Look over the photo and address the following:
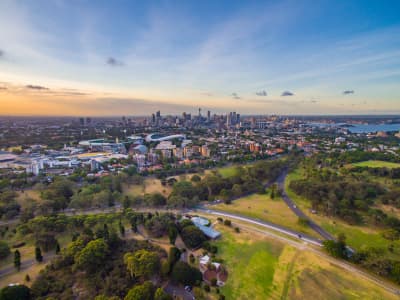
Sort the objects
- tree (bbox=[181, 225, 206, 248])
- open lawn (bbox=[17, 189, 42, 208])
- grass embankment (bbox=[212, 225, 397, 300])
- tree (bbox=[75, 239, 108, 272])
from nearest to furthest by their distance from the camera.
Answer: grass embankment (bbox=[212, 225, 397, 300])
tree (bbox=[75, 239, 108, 272])
tree (bbox=[181, 225, 206, 248])
open lawn (bbox=[17, 189, 42, 208])

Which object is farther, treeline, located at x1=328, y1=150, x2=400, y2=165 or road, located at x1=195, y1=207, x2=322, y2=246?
treeline, located at x1=328, y1=150, x2=400, y2=165

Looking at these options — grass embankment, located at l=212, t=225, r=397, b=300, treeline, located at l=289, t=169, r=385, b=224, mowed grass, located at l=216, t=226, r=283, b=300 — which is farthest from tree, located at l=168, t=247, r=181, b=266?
treeline, located at l=289, t=169, r=385, b=224

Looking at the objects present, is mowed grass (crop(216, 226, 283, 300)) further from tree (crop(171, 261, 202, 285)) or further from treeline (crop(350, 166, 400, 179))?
treeline (crop(350, 166, 400, 179))

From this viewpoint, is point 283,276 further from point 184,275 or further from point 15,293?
point 15,293

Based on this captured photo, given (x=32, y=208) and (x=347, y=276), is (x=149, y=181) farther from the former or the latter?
(x=347, y=276)

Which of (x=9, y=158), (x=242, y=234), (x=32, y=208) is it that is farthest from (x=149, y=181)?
(x=9, y=158)
